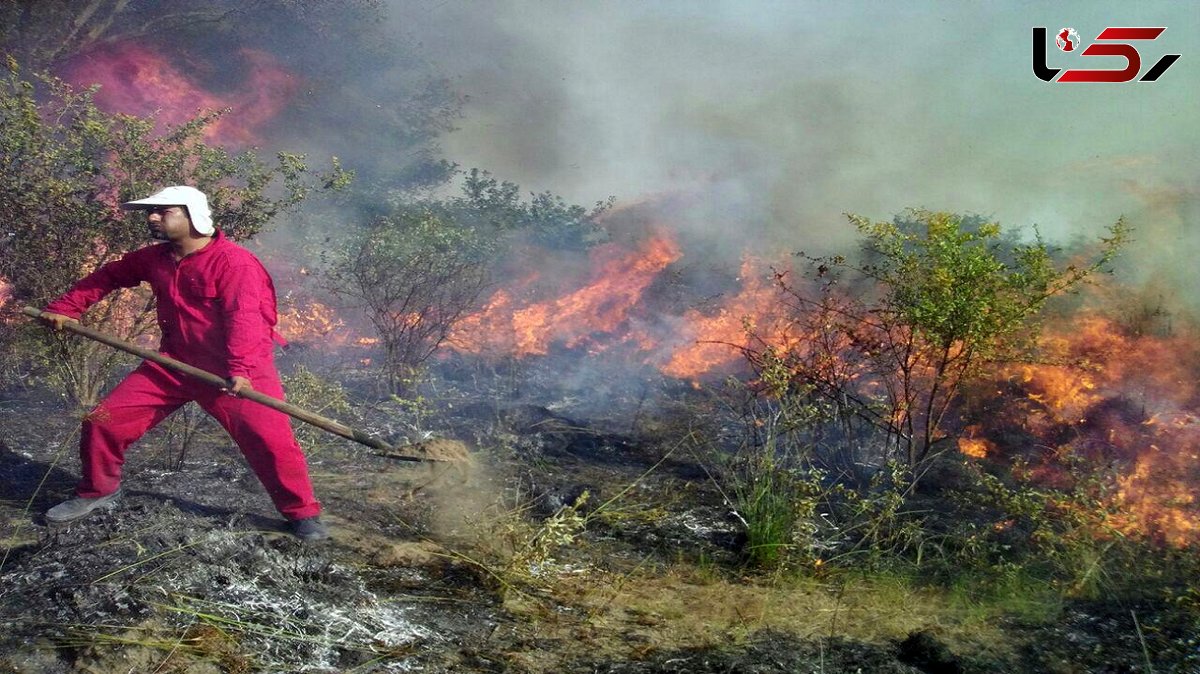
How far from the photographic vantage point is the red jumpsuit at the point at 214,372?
13.8 feet

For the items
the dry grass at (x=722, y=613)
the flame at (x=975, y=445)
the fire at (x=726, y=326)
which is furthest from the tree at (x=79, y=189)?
the flame at (x=975, y=445)

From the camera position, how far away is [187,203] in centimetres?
427

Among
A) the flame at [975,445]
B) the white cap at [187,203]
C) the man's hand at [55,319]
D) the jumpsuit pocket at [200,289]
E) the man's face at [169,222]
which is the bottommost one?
the flame at [975,445]

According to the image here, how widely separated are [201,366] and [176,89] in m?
13.4

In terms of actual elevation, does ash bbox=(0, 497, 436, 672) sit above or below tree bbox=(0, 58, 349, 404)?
below

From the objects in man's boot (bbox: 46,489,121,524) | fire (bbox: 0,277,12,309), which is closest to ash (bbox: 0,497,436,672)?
man's boot (bbox: 46,489,121,524)

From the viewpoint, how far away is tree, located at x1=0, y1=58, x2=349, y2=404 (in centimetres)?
560

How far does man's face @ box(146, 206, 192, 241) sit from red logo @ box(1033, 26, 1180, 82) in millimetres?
13575

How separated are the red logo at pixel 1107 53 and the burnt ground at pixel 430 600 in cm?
1157

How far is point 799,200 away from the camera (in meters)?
13.1

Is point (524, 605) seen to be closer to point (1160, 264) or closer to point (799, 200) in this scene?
point (1160, 264)

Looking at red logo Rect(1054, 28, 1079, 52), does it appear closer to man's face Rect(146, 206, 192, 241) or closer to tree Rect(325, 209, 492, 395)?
tree Rect(325, 209, 492, 395)

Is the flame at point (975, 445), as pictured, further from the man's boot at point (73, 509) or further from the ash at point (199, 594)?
the man's boot at point (73, 509)

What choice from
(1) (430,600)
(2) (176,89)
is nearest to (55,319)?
(1) (430,600)
